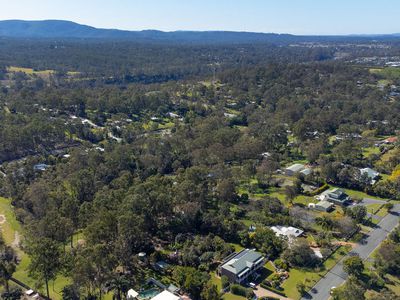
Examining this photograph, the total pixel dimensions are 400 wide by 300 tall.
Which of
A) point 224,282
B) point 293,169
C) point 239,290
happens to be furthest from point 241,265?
point 293,169

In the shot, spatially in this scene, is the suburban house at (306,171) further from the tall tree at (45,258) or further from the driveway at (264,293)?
the tall tree at (45,258)

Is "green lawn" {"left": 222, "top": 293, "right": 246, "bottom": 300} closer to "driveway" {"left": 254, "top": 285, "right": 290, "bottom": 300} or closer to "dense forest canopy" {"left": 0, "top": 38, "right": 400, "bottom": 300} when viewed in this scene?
"dense forest canopy" {"left": 0, "top": 38, "right": 400, "bottom": 300}

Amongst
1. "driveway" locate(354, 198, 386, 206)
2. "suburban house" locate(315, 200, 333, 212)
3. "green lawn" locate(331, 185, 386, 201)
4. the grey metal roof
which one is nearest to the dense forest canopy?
"green lawn" locate(331, 185, 386, 201)

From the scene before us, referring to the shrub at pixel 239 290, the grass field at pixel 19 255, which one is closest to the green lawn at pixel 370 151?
the shrub at pixel 239 290

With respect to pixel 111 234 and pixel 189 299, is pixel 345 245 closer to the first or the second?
pixel 189 299

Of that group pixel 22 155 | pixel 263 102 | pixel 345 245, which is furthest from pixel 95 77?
pixel 345 245

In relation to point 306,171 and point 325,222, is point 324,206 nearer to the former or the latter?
point 325,222

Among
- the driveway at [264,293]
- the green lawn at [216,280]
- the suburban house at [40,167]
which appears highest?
the suburban house at [40,167]
